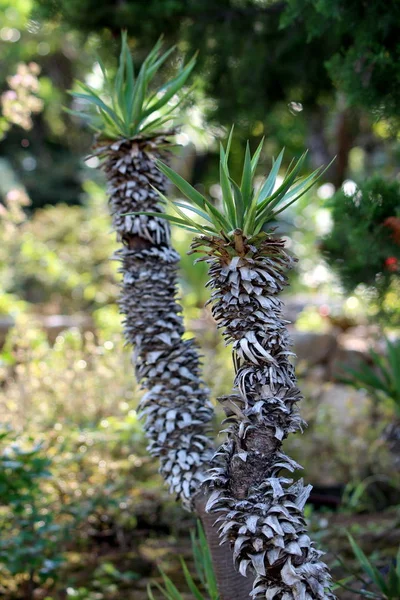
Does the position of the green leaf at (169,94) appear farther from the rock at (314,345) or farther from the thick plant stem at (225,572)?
the rock at (314,345)

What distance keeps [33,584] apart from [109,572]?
431 millimetres

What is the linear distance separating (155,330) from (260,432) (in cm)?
69

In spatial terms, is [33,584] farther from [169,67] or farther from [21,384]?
[169,67]

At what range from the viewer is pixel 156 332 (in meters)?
2.49

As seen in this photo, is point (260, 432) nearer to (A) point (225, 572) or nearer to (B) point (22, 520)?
(A) point (225, 572)

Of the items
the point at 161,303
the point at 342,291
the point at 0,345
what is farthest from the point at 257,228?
the point at 0,345

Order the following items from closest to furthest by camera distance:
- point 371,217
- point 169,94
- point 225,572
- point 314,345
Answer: point 225,572 < point 169,94 < point 371,217 < point 314,345

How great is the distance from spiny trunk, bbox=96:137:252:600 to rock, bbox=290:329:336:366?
5.16 metres

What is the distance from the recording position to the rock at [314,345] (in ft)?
25.0

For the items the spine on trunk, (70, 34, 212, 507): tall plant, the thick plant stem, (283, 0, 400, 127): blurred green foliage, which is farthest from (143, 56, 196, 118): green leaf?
the thick plant stem

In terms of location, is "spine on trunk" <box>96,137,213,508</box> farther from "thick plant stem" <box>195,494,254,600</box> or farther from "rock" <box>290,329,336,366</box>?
"rock" <box>290,329,336,366</box>

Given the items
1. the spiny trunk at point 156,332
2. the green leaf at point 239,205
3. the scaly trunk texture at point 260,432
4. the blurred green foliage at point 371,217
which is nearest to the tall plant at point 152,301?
the spiny trunk at point 156,332

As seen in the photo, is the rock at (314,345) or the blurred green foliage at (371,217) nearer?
the blurred green foliage at (371,217)

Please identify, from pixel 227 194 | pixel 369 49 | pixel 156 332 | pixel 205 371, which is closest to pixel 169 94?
pixel 227 194
